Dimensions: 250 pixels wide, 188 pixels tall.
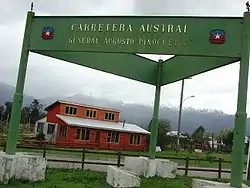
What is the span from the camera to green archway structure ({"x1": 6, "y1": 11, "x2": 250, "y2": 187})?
610 cm

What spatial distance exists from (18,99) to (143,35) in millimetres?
2855

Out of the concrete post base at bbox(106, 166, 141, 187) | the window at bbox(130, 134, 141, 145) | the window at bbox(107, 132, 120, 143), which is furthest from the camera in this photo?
the window at bbox(130, 134, 141, 145)

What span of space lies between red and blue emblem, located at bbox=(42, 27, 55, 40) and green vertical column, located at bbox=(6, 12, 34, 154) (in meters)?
0.35

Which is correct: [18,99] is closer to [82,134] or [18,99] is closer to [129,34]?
[129,34]

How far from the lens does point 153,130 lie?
9.89 metres

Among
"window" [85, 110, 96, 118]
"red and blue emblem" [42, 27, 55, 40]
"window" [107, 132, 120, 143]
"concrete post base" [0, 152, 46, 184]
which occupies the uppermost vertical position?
"window" [85, 110, 96, 118]

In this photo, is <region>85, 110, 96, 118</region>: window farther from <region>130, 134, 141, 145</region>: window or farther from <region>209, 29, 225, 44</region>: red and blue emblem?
<region>209, 29, 225, 44</region>: red and blue emblem

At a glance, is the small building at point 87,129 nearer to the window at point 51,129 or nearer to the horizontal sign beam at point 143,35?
the window at point 51,129

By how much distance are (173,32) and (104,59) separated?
8.00ft

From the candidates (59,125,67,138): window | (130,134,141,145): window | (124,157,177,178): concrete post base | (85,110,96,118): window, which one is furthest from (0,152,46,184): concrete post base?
(130,134,141,145): window

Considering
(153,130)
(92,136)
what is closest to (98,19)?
(153,130)

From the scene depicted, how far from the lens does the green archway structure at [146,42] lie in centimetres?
610

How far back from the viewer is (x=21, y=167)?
24.5 ft

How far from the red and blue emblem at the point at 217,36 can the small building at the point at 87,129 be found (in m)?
29.2
